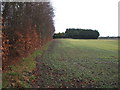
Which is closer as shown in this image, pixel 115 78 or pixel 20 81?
pixel 20 81

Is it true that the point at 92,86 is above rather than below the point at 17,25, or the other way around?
below

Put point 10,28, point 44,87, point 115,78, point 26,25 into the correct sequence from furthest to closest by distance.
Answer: point 26,25, point 10,28, point 115,78, point 44,87

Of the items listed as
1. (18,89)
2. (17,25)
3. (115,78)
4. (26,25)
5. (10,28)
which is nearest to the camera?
(18,89)

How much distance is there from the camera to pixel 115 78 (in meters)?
9.18

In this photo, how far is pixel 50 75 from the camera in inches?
381

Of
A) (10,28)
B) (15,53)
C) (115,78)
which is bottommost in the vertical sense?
(115,78)

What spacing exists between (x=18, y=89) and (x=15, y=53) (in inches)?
191

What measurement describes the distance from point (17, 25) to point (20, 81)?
515cm

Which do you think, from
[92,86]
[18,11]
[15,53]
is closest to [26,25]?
[18,11]

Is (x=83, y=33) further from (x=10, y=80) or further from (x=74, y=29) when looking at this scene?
(x=10, y=80)

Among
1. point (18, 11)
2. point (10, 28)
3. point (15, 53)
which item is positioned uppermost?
point (18, 11)

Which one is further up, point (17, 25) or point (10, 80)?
point (17, 25)

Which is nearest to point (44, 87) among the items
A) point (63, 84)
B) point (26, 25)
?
point (63, 84)

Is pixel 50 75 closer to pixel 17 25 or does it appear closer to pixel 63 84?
pixel 63 84
